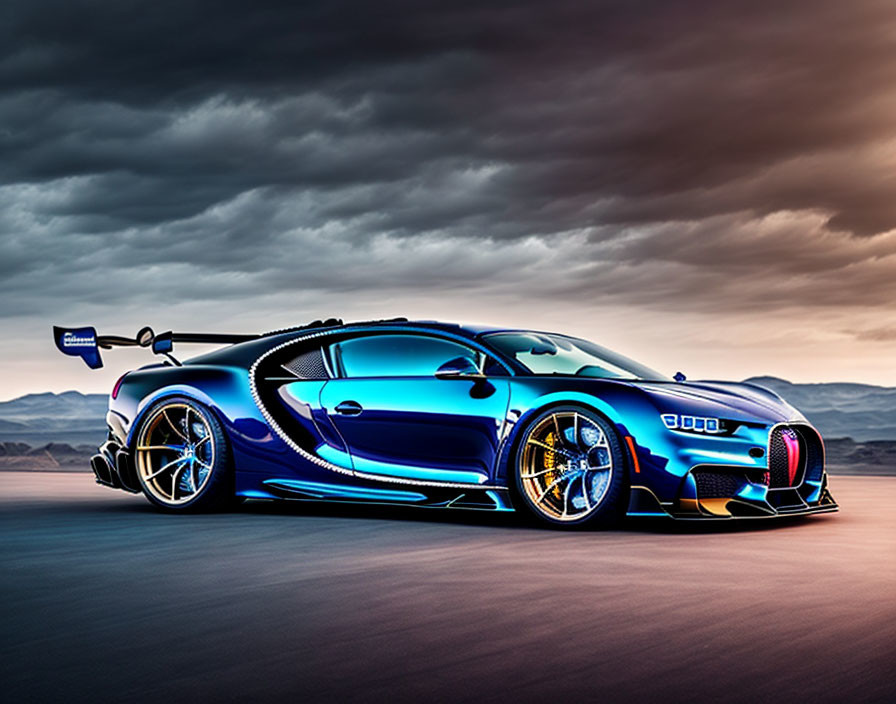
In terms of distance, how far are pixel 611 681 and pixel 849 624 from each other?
1268 millimetres

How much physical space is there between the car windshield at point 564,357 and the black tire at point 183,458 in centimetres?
223

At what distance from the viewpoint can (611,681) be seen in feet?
11.8

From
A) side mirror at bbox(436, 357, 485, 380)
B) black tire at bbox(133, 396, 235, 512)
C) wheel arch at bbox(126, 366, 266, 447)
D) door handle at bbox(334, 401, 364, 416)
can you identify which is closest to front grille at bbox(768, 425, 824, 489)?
side mirror at bbox(436, 357, 485, 380)

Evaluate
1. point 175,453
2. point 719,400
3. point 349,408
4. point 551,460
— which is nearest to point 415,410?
point 349,408

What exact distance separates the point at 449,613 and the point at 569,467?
3301 millimetres

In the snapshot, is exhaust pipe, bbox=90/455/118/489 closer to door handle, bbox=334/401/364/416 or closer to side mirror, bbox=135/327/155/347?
side mirror, bbox=135/327/155/347

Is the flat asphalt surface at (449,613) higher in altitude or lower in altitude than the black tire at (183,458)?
lower

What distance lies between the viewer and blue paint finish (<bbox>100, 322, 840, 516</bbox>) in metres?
7.71

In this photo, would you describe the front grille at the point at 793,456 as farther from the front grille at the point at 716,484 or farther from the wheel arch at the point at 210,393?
the wheel arch at the point at 210,393

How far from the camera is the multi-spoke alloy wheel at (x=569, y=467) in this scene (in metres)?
→ 7.74

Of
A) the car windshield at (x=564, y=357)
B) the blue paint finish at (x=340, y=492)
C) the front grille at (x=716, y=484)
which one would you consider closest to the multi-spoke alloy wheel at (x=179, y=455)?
the blue paint finish at (x=340, y=492)

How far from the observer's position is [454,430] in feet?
27.2

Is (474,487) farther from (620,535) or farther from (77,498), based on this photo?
(77,498)

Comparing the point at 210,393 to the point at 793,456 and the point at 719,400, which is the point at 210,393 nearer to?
the point at 719,400
